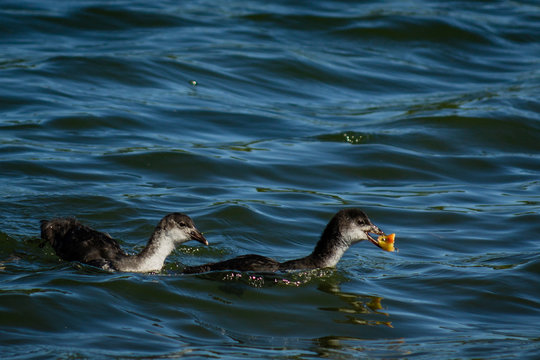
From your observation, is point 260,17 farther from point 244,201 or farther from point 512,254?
point 512,254

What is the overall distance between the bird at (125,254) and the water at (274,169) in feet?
0.62

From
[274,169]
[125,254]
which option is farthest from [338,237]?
[274,169]

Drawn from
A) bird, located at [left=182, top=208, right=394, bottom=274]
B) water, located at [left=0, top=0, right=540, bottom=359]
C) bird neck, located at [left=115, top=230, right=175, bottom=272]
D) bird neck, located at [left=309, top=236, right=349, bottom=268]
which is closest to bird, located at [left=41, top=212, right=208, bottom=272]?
bird neck, located at [left=115, top=230, right=175, bottom=272]

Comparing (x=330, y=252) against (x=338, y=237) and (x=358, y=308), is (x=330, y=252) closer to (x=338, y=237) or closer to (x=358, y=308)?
(x=338, y=237)

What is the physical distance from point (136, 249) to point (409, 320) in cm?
370

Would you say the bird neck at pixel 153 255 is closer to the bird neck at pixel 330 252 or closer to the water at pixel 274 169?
the water at pixel 274 169

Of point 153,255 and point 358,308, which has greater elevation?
point 153,255

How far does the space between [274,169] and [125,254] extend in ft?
15.7

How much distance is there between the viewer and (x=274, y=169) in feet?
46.5

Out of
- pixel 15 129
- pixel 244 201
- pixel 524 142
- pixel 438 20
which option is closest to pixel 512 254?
pixel 244 201

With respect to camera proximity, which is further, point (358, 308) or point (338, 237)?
point (338, 237)

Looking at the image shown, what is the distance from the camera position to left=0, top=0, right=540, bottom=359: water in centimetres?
835

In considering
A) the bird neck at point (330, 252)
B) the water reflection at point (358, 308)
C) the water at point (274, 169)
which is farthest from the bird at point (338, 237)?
the water reflection at point (358, 308)

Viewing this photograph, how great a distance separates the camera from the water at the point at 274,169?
8.35m
